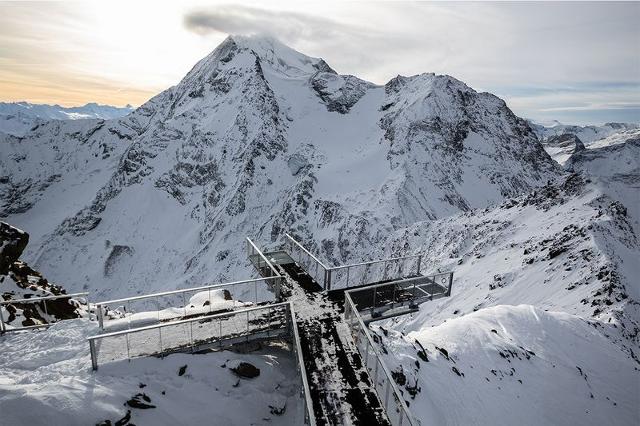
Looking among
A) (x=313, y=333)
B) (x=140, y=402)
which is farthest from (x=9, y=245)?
(x=313, y=333)

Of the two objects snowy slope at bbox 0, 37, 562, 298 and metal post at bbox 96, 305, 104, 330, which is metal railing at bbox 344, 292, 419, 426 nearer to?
metal post at bbox 96, 305, 104, 330

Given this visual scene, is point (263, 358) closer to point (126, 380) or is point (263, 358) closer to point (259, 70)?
point (126, 380)

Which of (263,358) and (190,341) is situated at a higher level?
(190,341)

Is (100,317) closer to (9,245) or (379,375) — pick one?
(379,375)

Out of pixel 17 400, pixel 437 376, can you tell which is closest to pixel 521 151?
pixel 437 376

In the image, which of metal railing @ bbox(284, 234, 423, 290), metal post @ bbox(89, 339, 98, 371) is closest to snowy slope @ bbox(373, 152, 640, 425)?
metal railing @ bbox(284, 234, 423, 290)

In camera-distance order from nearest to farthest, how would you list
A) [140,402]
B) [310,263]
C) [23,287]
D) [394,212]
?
[140,402] → [310,263] → [23,287] → [394,212]
